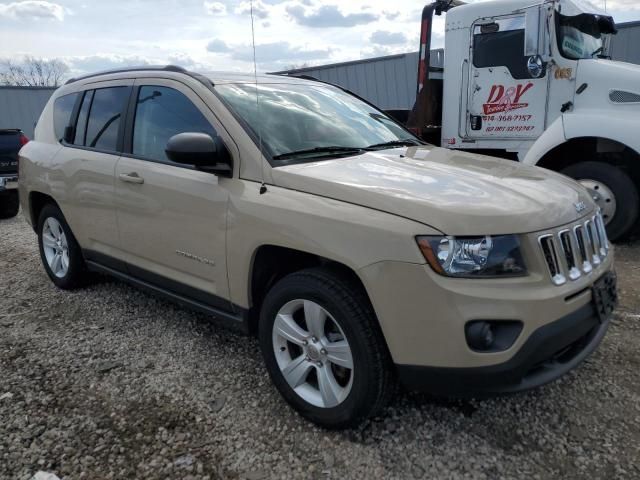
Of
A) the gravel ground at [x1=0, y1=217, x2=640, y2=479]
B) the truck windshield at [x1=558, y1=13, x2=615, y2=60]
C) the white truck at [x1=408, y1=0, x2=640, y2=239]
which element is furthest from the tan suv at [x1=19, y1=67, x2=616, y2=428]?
the truck windshield at [x1=558, y1=13, x2=615, y2=60]

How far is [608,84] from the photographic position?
18.2 feet

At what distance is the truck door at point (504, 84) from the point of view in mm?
5957

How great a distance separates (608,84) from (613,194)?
1.18m

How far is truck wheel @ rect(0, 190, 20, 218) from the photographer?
8.48 metres

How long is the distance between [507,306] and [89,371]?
253 centimetres

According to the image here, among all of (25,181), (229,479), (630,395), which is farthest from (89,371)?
(630,395)

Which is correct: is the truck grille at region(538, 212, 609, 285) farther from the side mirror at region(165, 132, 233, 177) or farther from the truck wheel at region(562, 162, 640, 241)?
the truck wheel at region(562, 162, 640, 241)

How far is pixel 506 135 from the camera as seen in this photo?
6.32 metres

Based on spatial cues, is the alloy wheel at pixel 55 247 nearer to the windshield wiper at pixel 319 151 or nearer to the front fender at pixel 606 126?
the windshield wiper at pixel 319 151

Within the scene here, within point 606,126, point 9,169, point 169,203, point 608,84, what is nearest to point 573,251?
point 169,203

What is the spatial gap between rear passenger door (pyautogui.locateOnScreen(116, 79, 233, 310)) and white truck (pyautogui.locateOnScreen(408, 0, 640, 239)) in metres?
4.05

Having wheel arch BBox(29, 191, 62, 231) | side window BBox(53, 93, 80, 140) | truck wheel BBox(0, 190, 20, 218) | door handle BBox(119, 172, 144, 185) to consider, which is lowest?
truck wheel BBox(0, 190, 20, 218)

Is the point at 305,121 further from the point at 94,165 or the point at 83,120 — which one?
the point at 83,120

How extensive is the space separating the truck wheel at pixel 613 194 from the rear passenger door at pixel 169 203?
4.24 m
